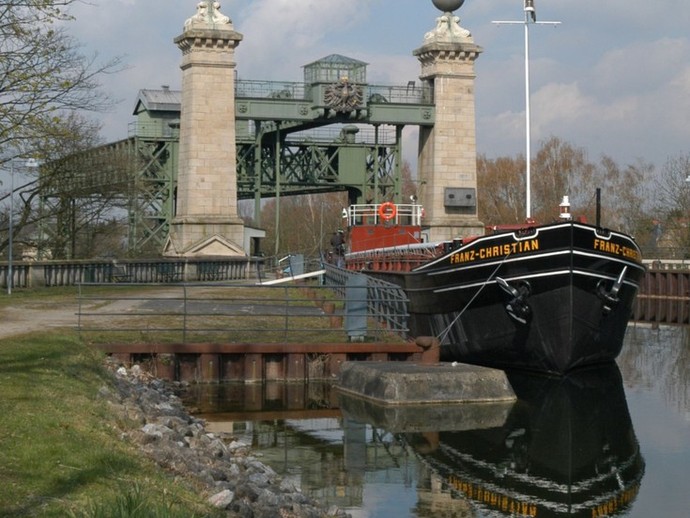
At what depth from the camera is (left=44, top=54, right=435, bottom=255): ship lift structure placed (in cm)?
5238

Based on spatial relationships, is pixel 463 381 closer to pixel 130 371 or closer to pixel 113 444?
pixel 130 371

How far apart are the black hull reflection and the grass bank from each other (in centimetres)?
455

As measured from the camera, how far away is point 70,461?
1080cm

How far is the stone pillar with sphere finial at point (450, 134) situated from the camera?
5450cm

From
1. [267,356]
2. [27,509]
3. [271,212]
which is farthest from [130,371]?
[271,212]

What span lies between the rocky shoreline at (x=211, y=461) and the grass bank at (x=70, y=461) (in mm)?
280

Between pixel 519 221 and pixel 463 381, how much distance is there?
211 ft

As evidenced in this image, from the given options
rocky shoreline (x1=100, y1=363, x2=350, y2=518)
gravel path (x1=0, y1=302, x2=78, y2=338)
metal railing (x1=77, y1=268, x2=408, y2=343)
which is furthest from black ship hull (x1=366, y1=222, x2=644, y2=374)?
rocky shoreline (x1=100, y1=363, x2=350, y2=518)

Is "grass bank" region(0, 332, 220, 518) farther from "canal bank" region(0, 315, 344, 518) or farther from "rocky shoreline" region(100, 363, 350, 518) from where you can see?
"rocky shoreline" region(100, 363, 350, 518)

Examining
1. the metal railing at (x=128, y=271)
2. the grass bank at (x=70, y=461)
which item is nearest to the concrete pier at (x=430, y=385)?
the grass bank at (x=70, y=461)

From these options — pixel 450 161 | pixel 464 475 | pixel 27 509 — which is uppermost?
pixel 450 161

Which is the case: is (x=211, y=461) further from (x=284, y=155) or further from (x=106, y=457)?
(x=284, y=155)

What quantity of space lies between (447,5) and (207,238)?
15205 millimetres

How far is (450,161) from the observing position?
54.8 meters
